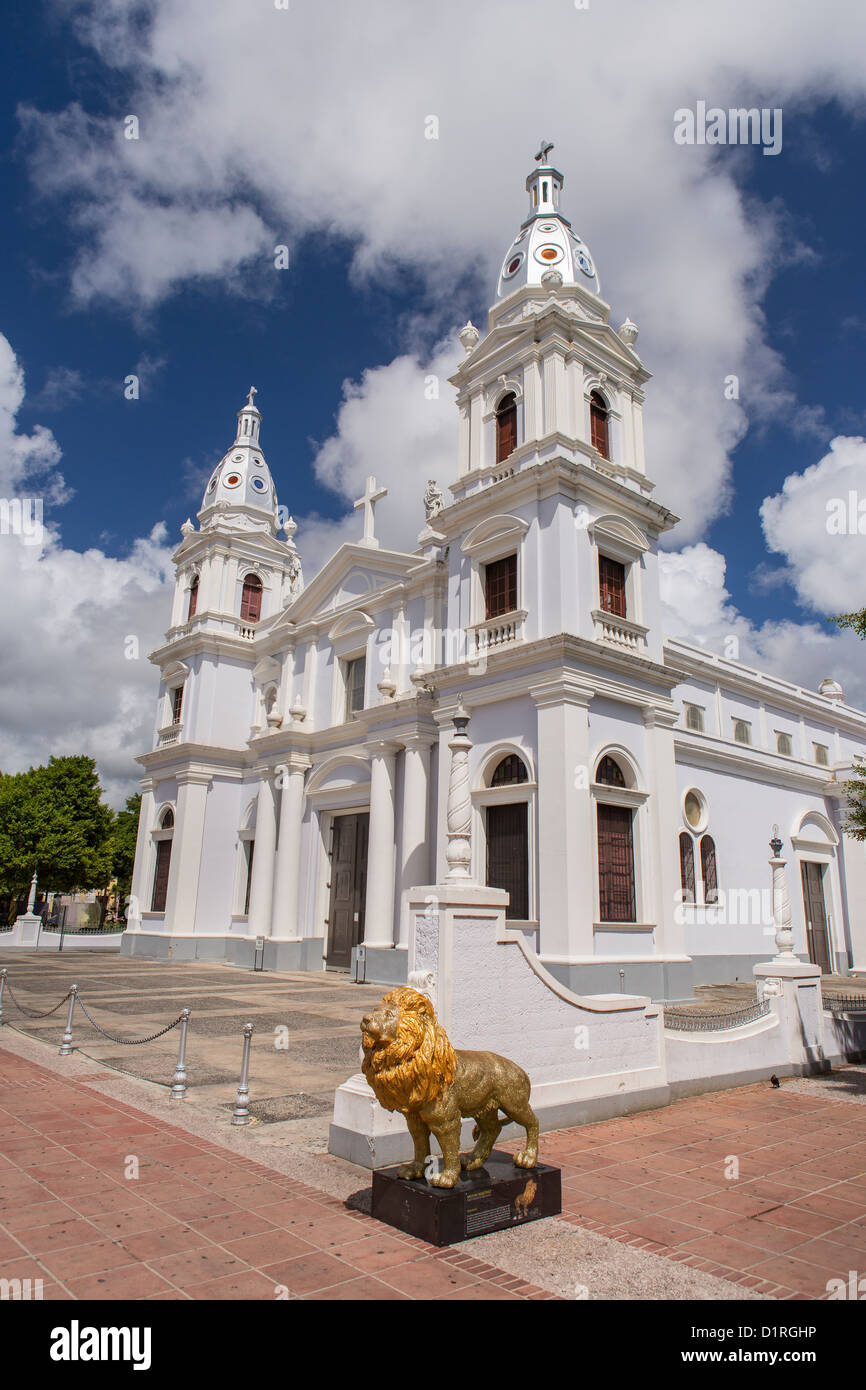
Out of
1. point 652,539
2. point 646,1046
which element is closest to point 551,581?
point 652,539

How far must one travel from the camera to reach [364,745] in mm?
21500

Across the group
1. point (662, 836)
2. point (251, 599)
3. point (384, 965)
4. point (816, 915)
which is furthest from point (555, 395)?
point (816, 915)

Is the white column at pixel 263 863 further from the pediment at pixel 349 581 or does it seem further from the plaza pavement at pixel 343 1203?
the plaza pavement at pixel 343 1203

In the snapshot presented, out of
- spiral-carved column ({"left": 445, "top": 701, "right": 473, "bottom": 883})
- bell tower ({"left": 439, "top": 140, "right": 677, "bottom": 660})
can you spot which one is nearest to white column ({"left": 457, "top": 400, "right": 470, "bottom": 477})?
bell tower ({"left": 439, "top": 140, "right": 677, "bottom": 660})

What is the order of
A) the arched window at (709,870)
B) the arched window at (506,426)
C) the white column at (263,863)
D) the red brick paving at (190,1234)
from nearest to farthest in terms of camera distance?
the red brick paving at (190,1234) → the arched window at (506,426) → the arched window at (709,870) → the white column at (263,863)

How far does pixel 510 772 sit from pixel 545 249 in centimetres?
1302

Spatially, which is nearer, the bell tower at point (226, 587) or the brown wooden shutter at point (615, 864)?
the brown wooden shutter at point (615, 864)

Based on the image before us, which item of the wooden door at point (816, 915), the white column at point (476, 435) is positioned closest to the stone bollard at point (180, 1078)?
the white column at point (476, 435)

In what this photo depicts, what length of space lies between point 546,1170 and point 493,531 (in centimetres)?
1429

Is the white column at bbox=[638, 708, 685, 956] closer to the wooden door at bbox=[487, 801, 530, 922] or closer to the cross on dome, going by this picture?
the wooden door at bbox=[487, 801, 530, 922]

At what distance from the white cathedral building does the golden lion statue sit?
9492 mm

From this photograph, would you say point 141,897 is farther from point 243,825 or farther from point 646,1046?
point 646,1046

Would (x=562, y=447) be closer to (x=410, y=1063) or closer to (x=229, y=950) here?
(x=410, y=1063)

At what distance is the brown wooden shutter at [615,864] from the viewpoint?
15.8 m
